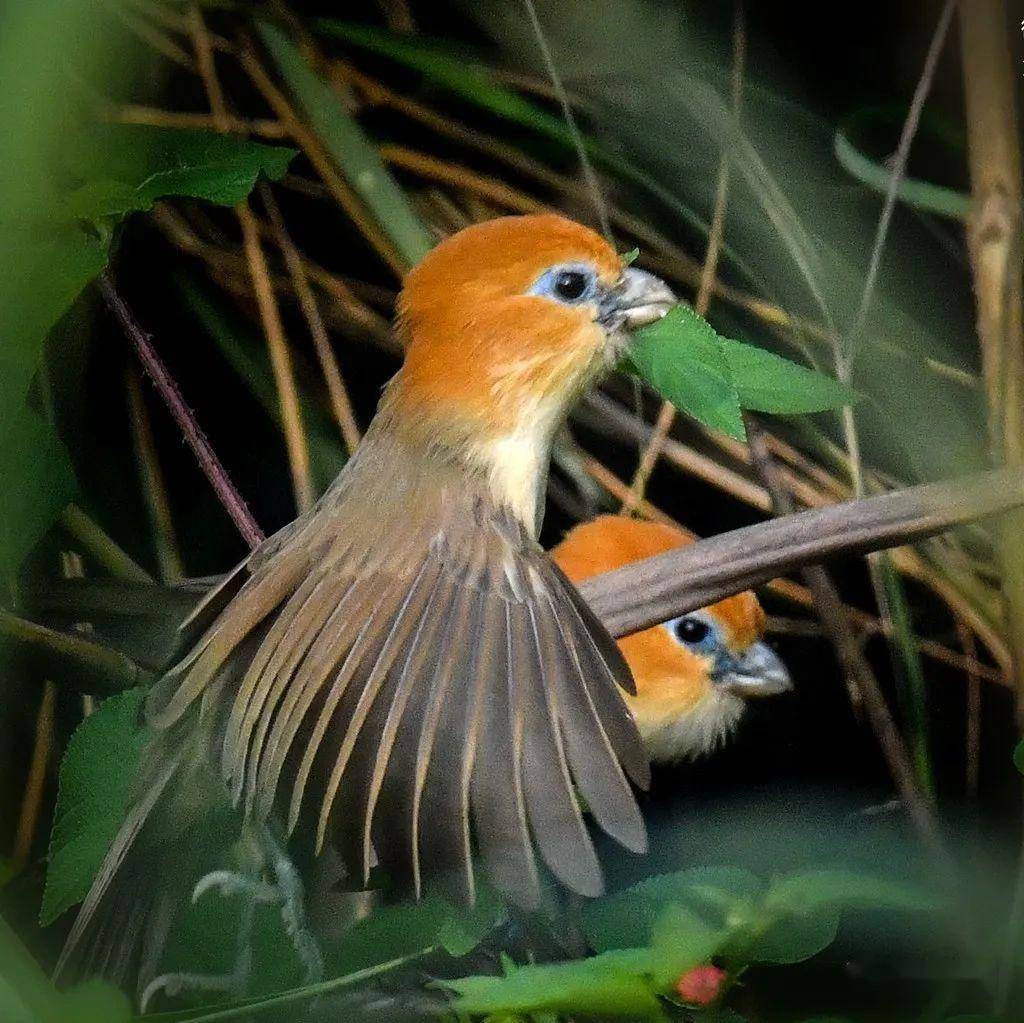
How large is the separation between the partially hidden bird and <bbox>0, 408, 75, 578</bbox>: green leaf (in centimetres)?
16

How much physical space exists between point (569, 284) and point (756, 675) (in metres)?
0.68

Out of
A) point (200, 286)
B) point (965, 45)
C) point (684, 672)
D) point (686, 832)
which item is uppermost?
point (965, 45)

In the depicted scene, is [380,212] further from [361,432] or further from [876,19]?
[876,19]

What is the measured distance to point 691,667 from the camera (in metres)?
1.93

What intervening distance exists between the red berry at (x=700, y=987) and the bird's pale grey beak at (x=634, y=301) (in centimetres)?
79

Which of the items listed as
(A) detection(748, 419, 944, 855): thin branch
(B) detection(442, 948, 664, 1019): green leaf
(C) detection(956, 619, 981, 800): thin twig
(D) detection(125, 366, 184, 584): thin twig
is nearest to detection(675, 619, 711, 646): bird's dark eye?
(A) detection(748, 419, 944, 855): thin branch

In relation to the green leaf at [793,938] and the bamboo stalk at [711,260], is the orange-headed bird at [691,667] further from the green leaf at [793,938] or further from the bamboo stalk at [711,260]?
the green leaf at [793,938]

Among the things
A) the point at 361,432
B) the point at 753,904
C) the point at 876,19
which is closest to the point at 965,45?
the point at 876,19

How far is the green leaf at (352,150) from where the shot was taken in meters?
1.84

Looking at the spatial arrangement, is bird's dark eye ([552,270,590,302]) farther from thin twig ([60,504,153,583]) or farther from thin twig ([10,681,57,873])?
thin twig ([10,681,57,873])

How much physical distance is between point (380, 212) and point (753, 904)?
1.26m

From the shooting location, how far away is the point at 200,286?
2035 millimetres

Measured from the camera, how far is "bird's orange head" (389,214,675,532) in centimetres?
149

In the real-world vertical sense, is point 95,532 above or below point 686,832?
above
